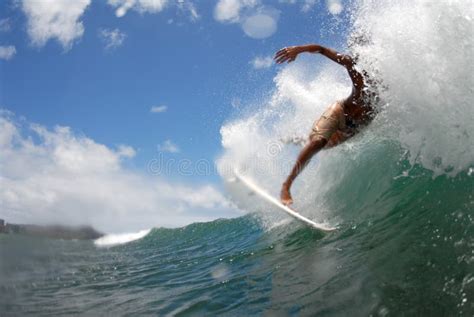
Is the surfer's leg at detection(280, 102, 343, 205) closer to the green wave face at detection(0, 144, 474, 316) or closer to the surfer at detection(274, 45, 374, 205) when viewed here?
the surfer at detection(274, 45, 374, 205)

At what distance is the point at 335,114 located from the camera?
7.05 meters

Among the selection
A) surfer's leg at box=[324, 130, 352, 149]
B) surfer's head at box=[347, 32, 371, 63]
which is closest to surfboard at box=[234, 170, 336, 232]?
surfer's leg at box=[324, 130, 352, 149]

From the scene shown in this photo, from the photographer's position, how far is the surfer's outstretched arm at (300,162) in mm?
6859

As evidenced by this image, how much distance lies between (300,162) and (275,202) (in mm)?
857

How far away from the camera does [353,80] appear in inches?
261

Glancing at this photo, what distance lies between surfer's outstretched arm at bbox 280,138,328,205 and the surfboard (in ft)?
0.62

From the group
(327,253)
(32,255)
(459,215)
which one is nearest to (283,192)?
(327,253)

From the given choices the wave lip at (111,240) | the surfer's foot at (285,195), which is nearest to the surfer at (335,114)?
the surfer's foot at (285,195)

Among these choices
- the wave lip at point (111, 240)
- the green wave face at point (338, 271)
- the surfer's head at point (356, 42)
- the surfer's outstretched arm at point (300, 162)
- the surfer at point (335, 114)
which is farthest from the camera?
the wave lip at point (111, 240)

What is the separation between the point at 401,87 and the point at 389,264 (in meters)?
3.40

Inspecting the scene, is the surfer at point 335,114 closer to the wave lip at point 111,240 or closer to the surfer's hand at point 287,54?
the surfer's hand at point 287,54

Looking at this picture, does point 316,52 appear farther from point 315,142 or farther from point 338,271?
point 338,271

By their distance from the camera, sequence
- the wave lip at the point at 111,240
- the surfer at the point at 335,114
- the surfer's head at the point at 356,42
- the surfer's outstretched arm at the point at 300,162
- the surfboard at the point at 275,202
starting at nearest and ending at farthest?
the surfboard at the point at 275,202 → the surfer at the point at 335,114 → the surfer's head at the point at 356,42 → the surfer's outstretched arm at the point at 300,162 → the wave lip at the point at 111,240

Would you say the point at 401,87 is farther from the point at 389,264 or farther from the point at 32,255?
the point at 32,255
